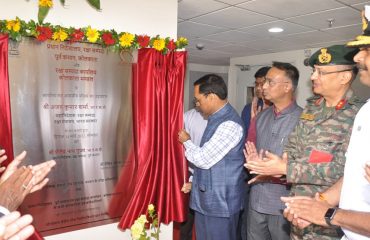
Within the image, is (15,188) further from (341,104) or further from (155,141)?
(341,104)

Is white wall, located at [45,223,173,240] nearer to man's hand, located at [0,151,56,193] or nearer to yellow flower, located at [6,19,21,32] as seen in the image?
man's hand, located at [0,151,56,193]

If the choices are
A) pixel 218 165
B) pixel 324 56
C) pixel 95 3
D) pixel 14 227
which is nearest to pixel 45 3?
pixel 95 3

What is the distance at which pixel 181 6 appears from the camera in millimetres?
2488

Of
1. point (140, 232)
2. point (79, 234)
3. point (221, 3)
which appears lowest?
point (79, 234)

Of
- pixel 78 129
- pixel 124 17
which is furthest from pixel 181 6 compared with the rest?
pixel 78 129

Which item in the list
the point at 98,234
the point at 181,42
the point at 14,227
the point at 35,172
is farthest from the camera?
the point at 181,42

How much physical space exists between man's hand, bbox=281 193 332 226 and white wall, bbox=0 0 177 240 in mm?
1212

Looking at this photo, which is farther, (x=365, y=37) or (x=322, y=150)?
(x=322, y=150)

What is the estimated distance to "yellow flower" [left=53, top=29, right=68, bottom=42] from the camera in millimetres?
1652

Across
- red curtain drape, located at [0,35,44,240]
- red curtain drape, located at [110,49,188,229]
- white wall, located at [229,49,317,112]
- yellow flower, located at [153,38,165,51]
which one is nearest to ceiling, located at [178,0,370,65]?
white wall, located at [229,49,317,112]

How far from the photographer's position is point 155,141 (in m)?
2.04

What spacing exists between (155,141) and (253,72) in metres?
3.60

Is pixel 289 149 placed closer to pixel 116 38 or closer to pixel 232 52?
pixel 116 38

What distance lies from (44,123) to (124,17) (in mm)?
803
